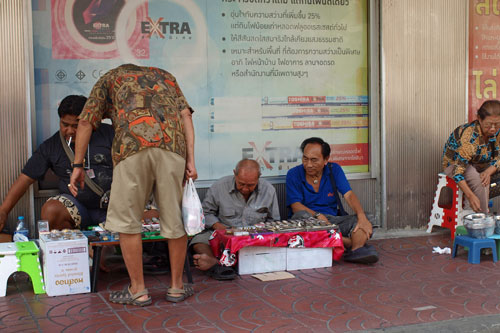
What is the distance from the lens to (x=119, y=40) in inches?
227

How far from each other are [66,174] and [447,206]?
12.4ft

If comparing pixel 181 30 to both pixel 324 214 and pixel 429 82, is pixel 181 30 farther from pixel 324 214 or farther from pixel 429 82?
pixel 429 82

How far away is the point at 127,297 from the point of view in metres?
4.36

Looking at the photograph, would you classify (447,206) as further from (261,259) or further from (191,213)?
(191,213)

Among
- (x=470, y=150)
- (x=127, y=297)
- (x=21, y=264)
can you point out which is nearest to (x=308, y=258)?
(x=127, y=297)

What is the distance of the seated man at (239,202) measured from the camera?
17.4 feet

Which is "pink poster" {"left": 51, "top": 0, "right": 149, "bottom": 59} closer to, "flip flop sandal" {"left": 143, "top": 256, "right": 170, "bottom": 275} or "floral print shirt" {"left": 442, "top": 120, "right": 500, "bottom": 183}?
"flip flop sandal" {"left": 143, "top": 256, "right": 170, "bottom": 275}

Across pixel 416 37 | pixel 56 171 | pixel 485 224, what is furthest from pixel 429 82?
pixel 56 171

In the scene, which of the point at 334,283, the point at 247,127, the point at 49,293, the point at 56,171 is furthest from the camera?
the point at 247,127

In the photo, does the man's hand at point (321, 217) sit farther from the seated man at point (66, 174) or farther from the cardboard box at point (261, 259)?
the seated man at point (66, 174)

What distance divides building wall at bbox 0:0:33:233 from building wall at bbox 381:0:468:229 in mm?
3416

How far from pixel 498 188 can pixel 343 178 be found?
174cm

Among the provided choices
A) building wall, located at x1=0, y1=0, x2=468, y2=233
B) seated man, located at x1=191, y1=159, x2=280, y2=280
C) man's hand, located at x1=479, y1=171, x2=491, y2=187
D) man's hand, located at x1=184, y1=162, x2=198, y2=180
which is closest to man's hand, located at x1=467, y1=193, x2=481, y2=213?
man's hand, located at x1=479, y1=171, x2=491, y2=187

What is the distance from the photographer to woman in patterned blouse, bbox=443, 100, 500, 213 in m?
6.12
